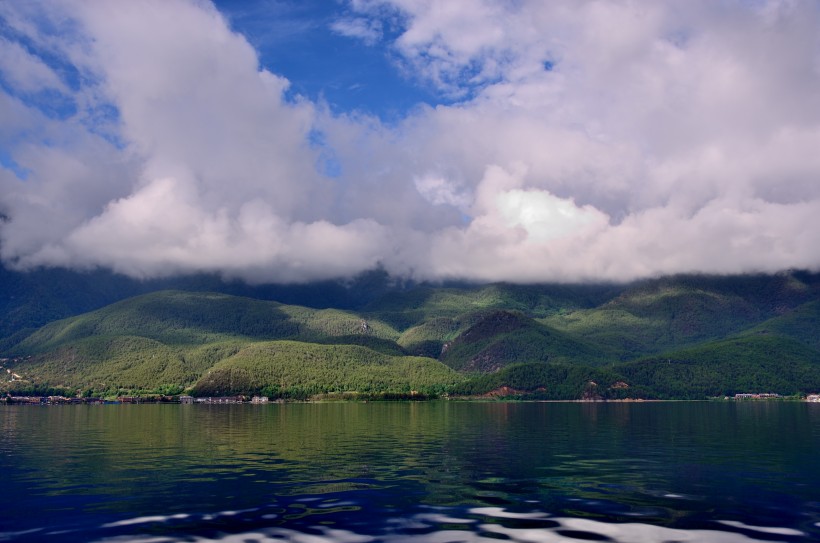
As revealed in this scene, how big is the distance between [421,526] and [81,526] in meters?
21.8

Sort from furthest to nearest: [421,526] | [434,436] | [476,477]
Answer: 1. [434,436]
2. [476,477]
3. [421,526]

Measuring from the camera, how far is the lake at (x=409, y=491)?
4038 centimetres

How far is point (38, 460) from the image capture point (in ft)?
255

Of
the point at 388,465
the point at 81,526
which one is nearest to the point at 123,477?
the point at 81,526

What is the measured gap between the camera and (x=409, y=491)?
54.2 meters

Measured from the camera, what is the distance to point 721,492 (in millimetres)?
54469

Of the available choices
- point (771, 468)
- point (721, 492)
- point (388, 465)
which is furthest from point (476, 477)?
point (771, 468)

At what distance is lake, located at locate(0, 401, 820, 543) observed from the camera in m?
40.4

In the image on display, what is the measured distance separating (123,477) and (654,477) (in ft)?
167

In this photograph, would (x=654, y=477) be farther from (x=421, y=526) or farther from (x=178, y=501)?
(x=178, y=501)

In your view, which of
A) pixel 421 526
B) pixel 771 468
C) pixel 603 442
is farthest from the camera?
pixel 603 442

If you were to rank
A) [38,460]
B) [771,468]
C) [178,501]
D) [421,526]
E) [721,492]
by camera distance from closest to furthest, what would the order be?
[421,526]
[178,501]
[721,492]
[771,468]
[38,460]

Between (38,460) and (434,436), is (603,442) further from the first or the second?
(38,460)

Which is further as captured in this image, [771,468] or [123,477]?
[771,468]
